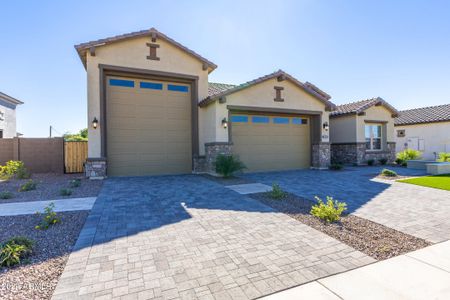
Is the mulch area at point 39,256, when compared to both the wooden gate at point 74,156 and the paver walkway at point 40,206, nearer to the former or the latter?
the paver walkway at point 40,206

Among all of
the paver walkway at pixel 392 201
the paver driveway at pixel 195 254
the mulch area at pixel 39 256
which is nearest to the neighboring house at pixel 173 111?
the paver walkway at pixel 392 201

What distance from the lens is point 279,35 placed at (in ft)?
35.7

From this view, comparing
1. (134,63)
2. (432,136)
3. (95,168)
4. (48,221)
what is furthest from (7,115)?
(432,136)

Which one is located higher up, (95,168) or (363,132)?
(363,132)

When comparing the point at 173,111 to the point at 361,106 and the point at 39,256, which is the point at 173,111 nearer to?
the point at 39,256

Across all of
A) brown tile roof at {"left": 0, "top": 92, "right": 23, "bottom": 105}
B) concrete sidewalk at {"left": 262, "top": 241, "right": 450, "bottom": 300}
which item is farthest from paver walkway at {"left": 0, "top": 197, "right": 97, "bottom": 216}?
brown tile roof at {"left": 0, "top": 92, "right": 23, "bottom": 105}

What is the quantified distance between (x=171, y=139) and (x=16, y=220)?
24.8ft

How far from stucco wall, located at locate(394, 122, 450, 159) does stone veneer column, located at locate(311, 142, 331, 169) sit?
12.0 m

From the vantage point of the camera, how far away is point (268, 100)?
12.2 metres

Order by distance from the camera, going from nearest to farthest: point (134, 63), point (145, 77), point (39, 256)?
point (39, 256)
point (134, 63)
point (145, 77)

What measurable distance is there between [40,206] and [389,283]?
7.46 metres

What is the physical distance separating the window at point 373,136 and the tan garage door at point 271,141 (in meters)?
5.84

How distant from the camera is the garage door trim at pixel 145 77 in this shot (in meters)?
10.6

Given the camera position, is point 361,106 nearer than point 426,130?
Yes
